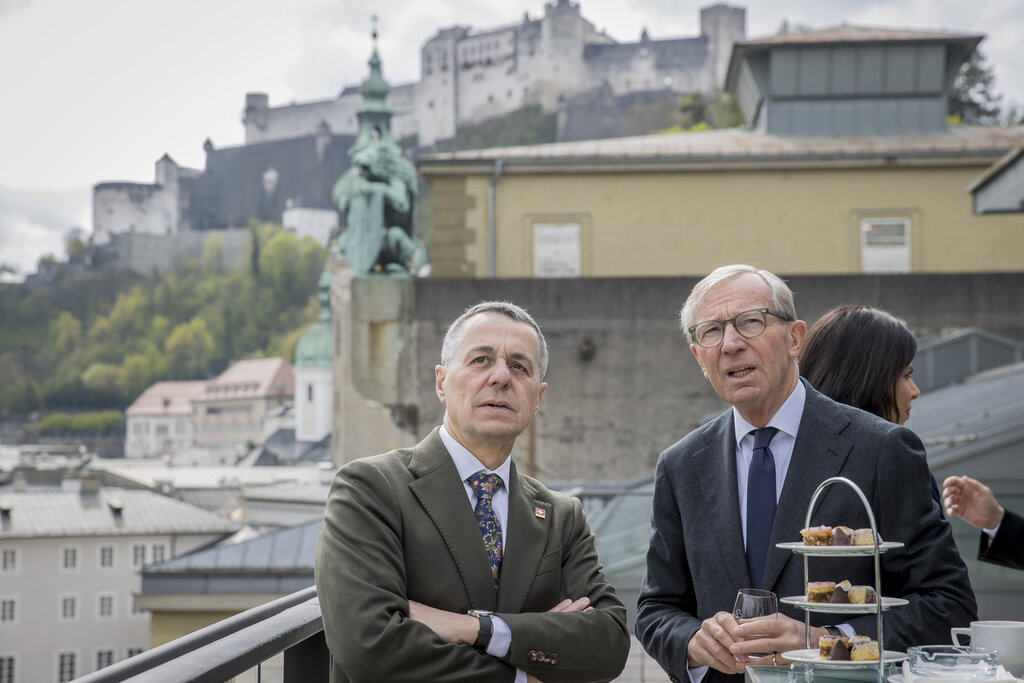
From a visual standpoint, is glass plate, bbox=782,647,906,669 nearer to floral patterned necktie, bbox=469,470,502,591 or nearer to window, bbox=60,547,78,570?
floral patterned necktie, bbox=469,470,502,591

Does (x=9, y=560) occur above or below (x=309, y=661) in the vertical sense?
below

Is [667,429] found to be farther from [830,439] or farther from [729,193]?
[830,439]

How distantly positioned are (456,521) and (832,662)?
1028 mm

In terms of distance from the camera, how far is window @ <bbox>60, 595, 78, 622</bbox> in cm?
6600

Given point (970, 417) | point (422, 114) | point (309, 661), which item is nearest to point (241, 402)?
point (422, 114)

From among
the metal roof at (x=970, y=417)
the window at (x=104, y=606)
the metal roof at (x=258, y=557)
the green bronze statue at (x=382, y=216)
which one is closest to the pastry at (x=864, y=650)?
the metal roof at (x=970, y=417)

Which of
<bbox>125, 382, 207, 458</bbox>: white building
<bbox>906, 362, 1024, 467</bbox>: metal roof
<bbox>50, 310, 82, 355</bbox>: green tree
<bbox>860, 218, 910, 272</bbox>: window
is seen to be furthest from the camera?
<bbox>125, 382, 207, 458</bbox>: white building

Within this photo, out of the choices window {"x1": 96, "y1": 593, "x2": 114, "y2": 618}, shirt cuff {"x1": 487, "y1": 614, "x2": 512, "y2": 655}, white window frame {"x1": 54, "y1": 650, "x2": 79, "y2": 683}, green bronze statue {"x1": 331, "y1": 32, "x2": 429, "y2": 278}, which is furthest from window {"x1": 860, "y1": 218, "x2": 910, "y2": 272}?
white window frame {"x1": 54, "y1": 650, "x2": 79, "y2": 683}

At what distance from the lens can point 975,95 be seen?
51562 mm

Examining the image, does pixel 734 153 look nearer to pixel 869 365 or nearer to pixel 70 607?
pixel 869 365

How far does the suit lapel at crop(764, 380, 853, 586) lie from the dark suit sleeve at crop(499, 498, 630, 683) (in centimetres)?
46

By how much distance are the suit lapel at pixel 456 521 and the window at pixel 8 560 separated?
219 ft

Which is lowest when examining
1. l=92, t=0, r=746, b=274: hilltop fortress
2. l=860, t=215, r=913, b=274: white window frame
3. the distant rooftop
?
l=860, t=215, r=913, b=274: white window frame

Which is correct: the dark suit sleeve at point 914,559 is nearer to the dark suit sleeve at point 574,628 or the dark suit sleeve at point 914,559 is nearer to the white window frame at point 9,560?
the dark suit sleeve at point 574,628
